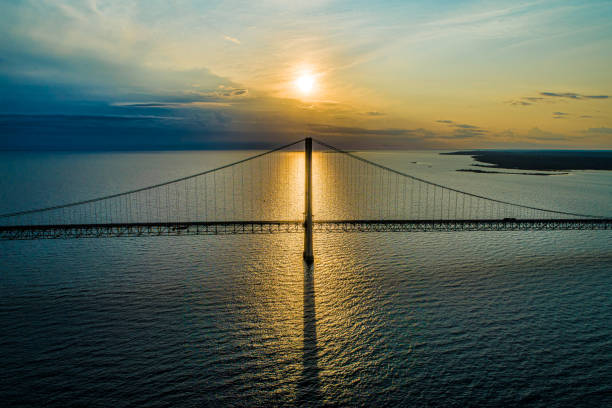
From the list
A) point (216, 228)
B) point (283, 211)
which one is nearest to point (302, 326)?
point (216, 228)

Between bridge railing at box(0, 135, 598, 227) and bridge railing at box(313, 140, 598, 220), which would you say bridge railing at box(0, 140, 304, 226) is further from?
bridge railing at box(313, 140, 598, 220)

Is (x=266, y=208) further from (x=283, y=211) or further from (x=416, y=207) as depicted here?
(x=416, y=207)

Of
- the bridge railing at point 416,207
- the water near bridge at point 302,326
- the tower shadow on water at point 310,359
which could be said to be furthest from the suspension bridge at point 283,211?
the tower shadow on water at point 310,359

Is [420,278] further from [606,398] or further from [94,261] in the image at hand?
[94,261]

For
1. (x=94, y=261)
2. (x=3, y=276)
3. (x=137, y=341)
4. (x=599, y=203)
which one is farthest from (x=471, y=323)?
(x=599, y=203)

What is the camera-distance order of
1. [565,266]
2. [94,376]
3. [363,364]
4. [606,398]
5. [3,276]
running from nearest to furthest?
1. [606,398]
2. [94,376]
3. [363,364]
4. [3,276]
5. [565,266]
